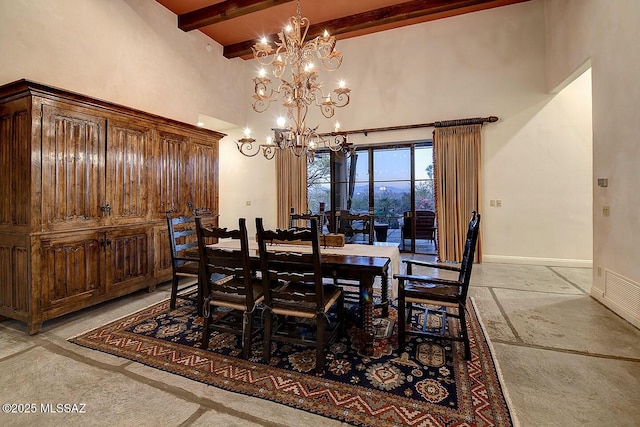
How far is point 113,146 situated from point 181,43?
2.98m

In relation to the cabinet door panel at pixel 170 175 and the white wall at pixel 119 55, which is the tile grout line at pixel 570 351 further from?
the white wall at pixel 119 55

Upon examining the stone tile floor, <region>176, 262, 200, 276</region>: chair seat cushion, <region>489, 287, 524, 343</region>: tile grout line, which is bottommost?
the stone tile floor

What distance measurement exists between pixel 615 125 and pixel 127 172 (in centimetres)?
545

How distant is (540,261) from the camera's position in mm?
4930

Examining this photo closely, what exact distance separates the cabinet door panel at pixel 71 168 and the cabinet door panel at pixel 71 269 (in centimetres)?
17

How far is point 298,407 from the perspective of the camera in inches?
65.8

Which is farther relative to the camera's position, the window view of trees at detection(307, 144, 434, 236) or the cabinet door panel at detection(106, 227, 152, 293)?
the window view of trees at detection(307, 144, 434, 236)


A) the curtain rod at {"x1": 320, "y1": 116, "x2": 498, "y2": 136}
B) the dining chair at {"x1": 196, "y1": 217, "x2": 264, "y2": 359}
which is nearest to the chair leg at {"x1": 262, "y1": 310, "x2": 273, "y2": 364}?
the dining chair at {"x1": 196, "y1": 217, "x2": 264, "y2": 359}

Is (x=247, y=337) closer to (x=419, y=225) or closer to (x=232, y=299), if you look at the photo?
A: (x=232, y=299)

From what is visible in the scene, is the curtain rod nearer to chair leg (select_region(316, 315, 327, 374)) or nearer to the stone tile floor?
the stone tile floor

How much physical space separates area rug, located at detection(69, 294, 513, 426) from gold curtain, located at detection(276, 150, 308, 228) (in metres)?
3.83

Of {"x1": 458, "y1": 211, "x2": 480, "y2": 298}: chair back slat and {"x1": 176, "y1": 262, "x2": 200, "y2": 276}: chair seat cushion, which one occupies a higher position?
{"x1": 458, "y1": 211, "x2": 480, "y2": 298}: chair back slat

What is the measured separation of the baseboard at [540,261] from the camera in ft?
15.5

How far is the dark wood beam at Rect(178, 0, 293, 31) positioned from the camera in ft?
15.0
